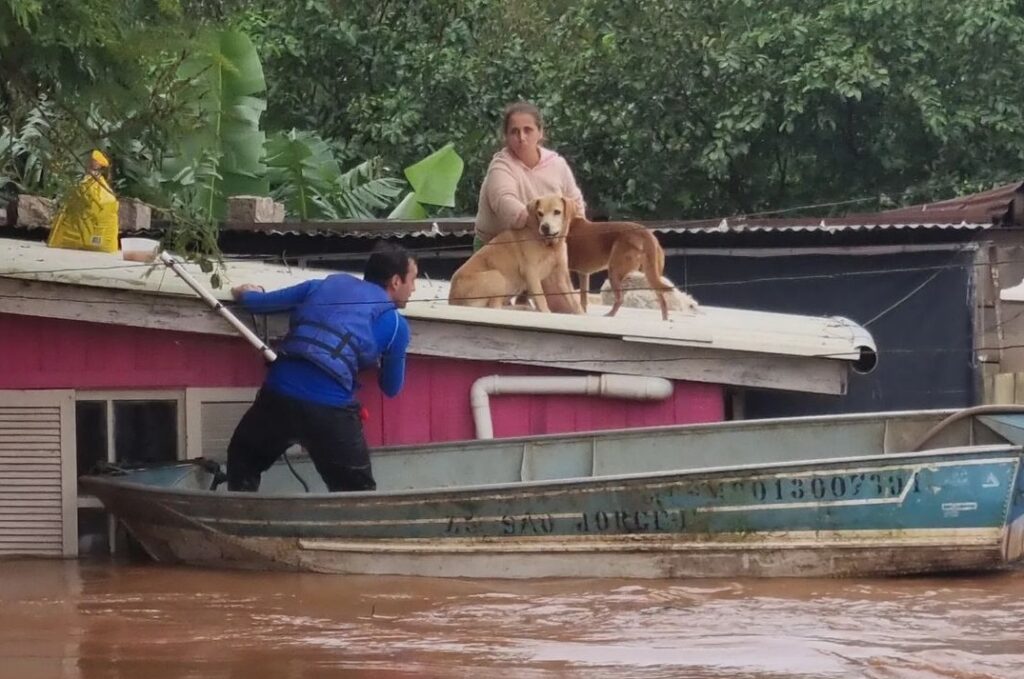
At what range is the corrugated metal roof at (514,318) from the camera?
9.31 metres

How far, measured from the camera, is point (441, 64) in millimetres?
16750

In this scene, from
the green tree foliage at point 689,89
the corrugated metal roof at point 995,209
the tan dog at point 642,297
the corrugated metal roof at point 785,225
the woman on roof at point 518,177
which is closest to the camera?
the woman on roof at point 518,177

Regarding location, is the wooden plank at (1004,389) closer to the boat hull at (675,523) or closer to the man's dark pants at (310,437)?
the boat hull at (675,523)

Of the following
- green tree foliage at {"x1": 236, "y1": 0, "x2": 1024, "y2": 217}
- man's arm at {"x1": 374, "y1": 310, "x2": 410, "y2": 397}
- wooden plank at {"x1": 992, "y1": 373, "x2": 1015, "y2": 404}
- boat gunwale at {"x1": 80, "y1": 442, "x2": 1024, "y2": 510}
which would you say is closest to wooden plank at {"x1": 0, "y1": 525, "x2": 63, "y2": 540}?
boat gunwale at {"x1": 80, "y1": 442, "x2": 1024, "y2": 510}

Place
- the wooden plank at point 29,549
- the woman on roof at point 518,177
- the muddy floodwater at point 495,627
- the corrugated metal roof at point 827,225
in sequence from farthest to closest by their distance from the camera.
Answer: the corrugated metal roof at point 827,225 → the wooden plank at point 29,549 → the woman on roof at point 518,177 → the muddy floodwater at point 495,627

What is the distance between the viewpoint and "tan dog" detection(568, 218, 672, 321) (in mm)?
9625

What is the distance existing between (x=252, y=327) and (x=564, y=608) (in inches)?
111

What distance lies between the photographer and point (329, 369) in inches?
343

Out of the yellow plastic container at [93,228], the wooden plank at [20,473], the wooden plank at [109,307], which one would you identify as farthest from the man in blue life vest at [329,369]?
the wooden plank at [20,473]

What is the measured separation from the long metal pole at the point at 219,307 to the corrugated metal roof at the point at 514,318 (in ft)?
0.46

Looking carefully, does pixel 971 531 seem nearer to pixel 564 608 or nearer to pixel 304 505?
pixel 564 608

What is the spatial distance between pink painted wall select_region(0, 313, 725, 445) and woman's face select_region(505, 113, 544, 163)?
132 cm

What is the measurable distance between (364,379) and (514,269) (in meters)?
1.16

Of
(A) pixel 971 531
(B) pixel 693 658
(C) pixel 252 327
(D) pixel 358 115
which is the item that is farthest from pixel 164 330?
(D) pixel 358 115
